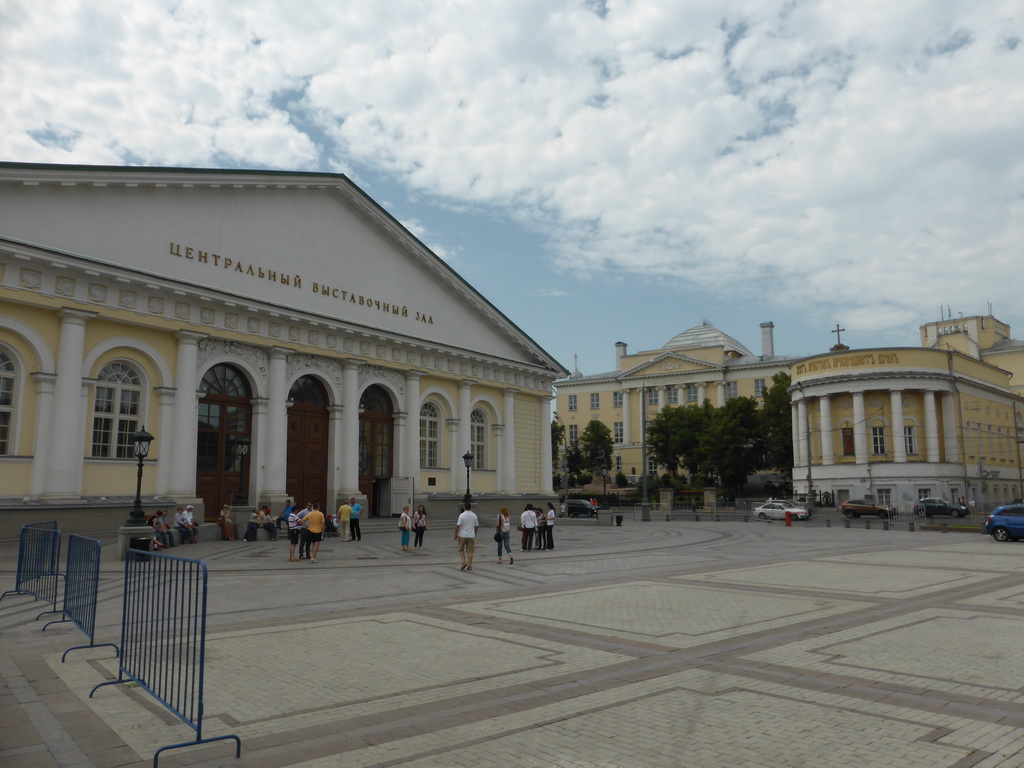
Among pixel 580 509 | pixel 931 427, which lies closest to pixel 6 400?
pixel 580 509

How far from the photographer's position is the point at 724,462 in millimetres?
74312

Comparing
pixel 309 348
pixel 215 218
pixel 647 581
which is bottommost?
pixel 647 581

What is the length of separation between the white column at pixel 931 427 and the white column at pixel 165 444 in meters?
54.4

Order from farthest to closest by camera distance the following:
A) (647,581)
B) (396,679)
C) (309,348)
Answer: (309,348)
(647,581)
(396,679)

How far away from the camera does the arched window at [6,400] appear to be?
23.9 metres

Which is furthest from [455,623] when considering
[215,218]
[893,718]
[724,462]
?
[724,462]

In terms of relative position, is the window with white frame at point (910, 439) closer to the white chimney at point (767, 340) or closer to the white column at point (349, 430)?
the white chimney at point (767, 340)

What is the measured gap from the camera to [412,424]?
37.7 m

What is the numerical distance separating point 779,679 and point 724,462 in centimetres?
6864

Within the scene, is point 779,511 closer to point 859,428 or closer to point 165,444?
point 859,428

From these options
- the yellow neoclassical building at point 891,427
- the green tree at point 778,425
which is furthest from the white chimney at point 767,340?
the yellow neoclassical building at point 891,427

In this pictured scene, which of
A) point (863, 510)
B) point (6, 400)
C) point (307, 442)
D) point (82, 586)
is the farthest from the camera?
point (863, 510)

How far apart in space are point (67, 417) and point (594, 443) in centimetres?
6772

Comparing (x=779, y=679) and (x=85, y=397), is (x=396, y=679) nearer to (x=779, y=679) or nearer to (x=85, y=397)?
(x=779, y=679)
